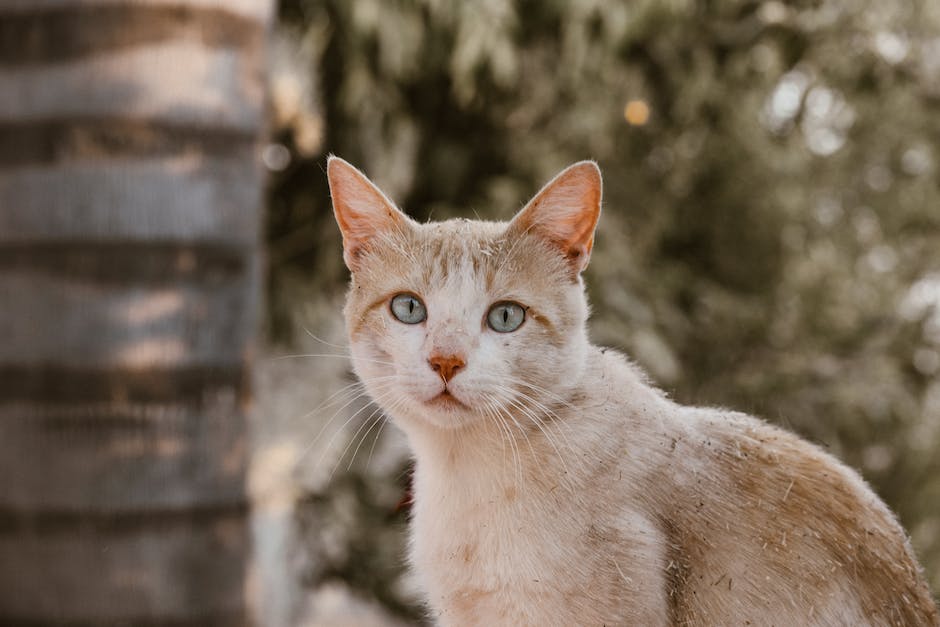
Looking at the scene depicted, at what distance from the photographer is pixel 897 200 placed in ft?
13.5

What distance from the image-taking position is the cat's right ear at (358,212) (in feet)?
4.37

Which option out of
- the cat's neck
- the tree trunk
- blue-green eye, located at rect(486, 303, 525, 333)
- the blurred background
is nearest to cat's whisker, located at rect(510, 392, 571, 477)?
the cat's neck

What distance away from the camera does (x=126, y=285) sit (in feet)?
7.67

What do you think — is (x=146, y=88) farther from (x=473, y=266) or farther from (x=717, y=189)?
(x=717, y=189)

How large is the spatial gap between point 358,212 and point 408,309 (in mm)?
161

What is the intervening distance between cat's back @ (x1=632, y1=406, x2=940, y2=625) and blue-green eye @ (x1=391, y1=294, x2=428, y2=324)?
0.36 meters

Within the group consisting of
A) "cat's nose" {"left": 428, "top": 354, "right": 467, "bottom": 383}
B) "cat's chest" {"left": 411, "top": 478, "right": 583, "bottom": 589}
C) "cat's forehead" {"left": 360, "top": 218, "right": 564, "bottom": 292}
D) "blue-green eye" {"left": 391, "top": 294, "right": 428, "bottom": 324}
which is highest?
"cat's forehead" {"left": 360, "top": 218, "right": 564, "bottom": 292}

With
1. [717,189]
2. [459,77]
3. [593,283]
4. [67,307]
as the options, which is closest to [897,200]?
[717,189]

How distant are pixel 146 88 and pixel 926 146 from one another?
10.6 ft

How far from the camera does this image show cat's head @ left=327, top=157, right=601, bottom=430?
4.15 ft

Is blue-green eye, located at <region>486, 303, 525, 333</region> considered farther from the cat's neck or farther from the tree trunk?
the tree trunk

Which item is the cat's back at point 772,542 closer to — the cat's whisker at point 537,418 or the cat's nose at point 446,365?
the cat's whisker at point 537,418

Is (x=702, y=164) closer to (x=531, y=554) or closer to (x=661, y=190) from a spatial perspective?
(x=661, y=190)

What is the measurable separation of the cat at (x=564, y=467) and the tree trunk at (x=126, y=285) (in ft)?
3.54
